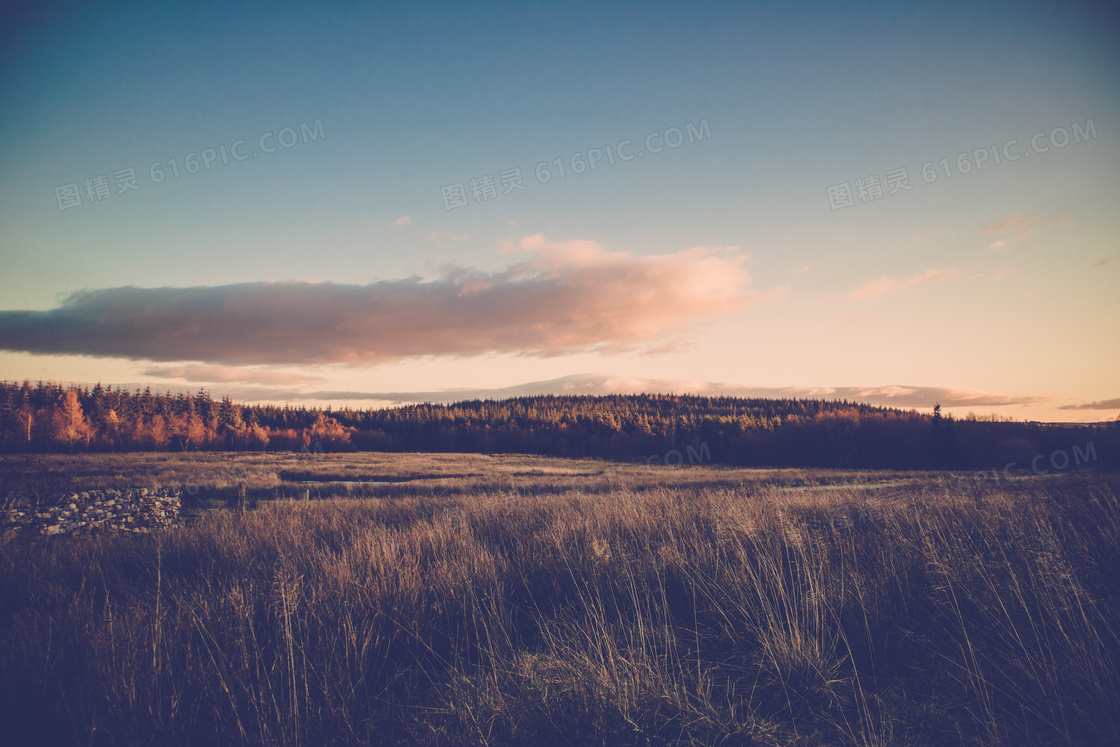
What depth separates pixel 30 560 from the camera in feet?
22.8

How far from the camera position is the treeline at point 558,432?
60.4m

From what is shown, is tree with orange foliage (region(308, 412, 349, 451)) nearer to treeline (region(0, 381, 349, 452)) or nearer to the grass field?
treeline (region(0, 381, 349, 452))

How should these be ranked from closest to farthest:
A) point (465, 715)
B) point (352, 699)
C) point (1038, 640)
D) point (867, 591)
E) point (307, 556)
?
point (465, 715) < point (352, 699) < point (1038, 640) < point (867, 591) < point (307, 556)

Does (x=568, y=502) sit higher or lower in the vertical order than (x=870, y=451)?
higher

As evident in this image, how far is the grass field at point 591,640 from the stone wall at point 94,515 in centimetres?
621

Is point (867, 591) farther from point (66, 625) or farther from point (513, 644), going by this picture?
point (66, 625)

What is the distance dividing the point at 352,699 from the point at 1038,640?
499 cm

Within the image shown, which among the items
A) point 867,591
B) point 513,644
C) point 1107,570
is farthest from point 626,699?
point 1107,570

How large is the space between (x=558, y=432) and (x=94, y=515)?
285ft

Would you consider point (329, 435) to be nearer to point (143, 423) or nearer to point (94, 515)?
point (143, 423)

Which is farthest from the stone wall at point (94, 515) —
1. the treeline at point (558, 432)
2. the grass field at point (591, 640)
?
the treeline at point (558, 432)

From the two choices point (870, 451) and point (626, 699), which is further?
point (870, 451)

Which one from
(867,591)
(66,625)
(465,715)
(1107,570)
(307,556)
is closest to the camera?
(465,715)

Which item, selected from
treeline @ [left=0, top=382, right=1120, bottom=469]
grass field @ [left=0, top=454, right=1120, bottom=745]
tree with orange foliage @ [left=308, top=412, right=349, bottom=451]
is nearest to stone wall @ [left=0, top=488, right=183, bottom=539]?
grass field @ [left=0, top=454, right=1120, bottom=745]
